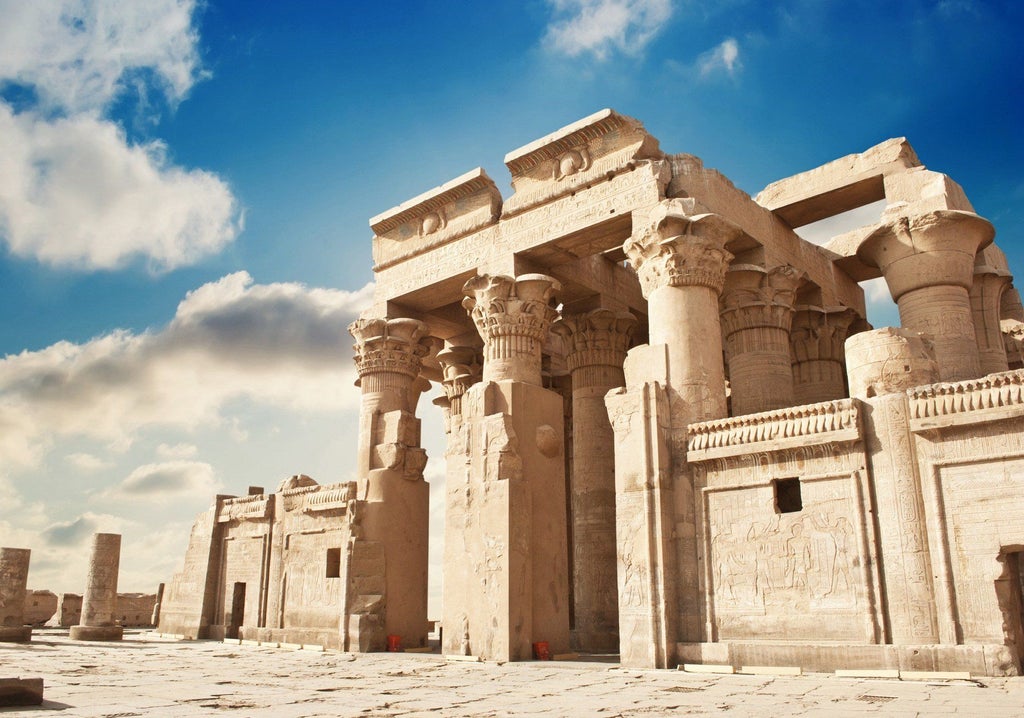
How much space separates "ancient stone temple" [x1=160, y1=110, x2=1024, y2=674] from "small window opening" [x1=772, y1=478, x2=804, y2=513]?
5cm

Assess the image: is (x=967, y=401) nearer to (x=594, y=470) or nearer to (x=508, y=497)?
(x=508, y=497)

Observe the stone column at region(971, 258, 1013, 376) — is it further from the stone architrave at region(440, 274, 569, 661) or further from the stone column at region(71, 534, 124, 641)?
the stone column at region(71, 534, 124, 641)

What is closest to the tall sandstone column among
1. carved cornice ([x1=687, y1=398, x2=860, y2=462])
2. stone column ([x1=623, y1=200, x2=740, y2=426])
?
stone column ([x1=623, y1=200, x2=740, y2=426])

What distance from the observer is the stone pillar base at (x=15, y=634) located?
57.2ft

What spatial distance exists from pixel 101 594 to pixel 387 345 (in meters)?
9.65

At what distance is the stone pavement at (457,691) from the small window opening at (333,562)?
3.49m

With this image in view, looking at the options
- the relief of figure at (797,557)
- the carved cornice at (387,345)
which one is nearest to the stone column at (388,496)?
the carved cornice at (387,345)

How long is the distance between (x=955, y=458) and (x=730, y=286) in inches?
230

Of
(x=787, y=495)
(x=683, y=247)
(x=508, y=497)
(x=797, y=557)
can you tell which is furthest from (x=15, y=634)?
(x=797, y=557)

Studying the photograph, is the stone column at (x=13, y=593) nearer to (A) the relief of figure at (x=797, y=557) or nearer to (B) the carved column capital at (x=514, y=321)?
(B) the carved column capital at (x=514, y=321)

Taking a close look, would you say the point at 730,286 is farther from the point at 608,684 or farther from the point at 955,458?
the point at 608,684

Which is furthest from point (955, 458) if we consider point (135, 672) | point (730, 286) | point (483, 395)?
point (135, 672)

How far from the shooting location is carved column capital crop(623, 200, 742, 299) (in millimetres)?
12719

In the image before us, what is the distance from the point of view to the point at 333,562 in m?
16.5
